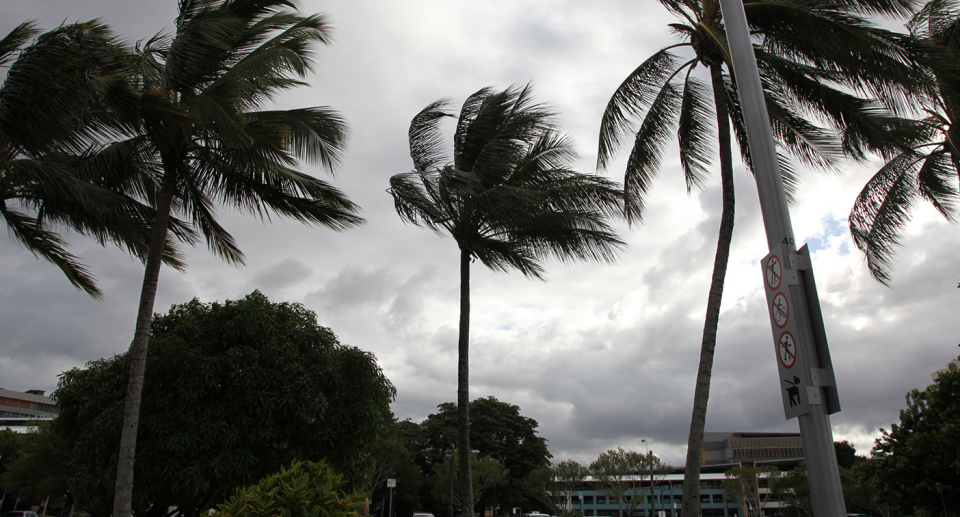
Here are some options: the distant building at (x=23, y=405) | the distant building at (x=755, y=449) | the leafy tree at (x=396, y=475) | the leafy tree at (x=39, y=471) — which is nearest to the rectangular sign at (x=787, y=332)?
the leafy tree at (x=39, y=471)

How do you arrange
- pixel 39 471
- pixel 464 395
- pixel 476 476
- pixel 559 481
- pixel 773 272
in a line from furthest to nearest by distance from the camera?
pixel 559 481
pixel 476 476
pixel 39 471
pixel 464 395
pixel 773 272

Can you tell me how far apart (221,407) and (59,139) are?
18.2ft

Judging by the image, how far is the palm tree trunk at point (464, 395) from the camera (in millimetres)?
11062

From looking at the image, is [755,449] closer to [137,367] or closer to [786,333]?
[137,367]

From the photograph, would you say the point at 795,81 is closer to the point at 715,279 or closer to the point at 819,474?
the point at 715,279

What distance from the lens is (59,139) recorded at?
7844mm

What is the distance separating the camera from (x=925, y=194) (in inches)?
568

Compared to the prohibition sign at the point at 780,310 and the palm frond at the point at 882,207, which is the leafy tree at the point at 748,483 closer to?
the palm frond at the point at 882,207

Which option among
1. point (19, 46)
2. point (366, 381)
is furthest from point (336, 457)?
point (19, 46)

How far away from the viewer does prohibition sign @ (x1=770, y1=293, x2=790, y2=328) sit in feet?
9.93

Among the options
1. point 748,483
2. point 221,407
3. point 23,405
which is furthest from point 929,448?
point 23,405

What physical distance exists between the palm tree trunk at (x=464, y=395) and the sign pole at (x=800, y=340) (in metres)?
8.40

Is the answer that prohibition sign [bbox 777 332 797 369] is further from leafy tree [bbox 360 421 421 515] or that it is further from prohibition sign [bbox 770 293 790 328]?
leafy tree [bbox 360 421 421 515]

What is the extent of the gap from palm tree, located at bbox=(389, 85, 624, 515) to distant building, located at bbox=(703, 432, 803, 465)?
4366 inches
